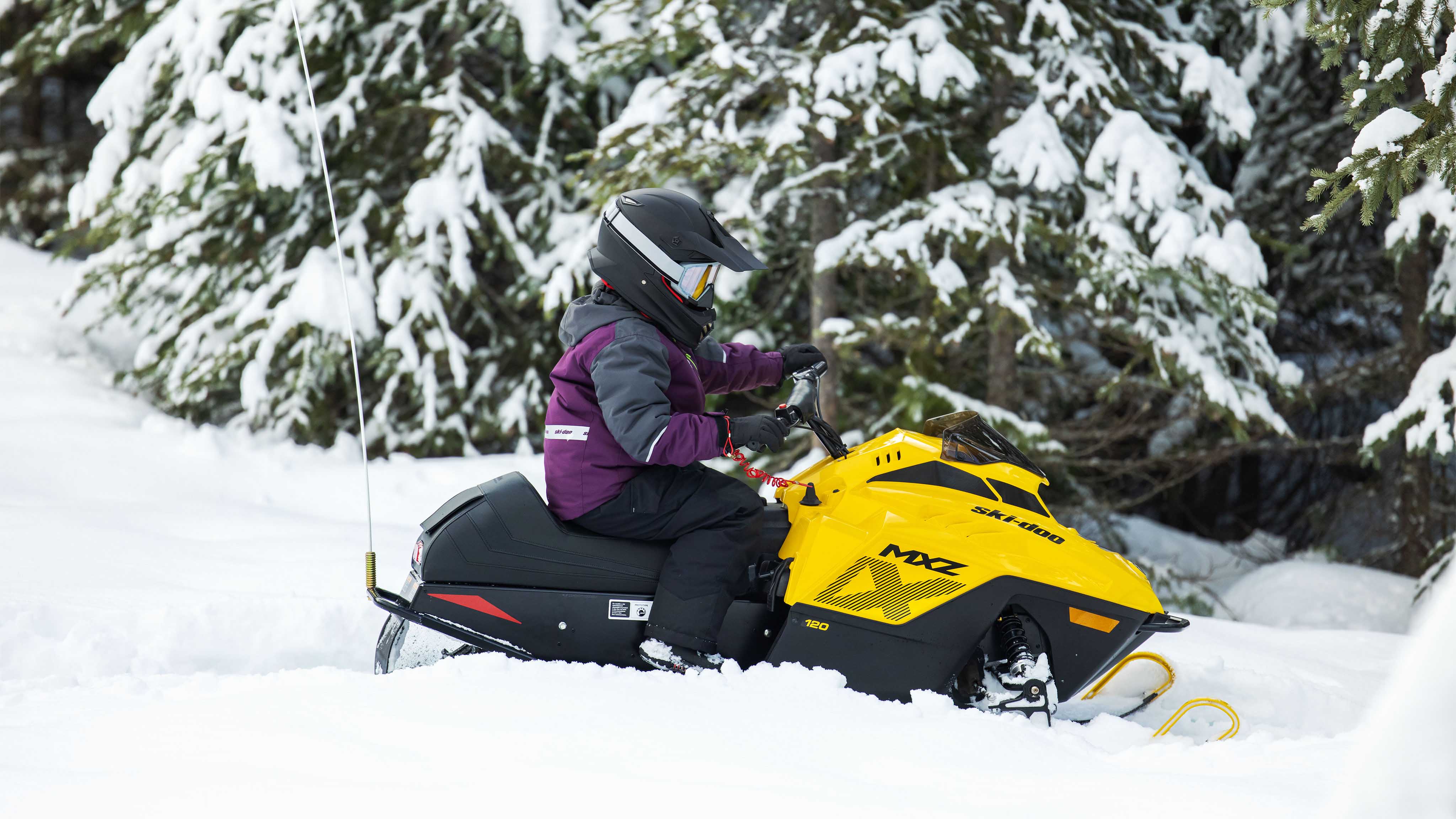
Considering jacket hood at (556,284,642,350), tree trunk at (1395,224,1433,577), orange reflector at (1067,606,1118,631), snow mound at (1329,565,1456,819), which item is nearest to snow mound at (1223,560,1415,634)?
tree trunk at (1395,224,1433,577)

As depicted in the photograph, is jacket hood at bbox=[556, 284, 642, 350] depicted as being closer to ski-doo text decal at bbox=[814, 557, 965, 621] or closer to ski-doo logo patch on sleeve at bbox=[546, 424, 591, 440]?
ski-doo logo patch on sleeve at bbox=[546, 424, 591, 440]

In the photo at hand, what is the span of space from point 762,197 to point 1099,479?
9.24ft

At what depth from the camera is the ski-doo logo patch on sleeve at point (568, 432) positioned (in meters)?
2.79

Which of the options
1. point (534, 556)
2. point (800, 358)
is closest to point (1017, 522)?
point (800, 358)

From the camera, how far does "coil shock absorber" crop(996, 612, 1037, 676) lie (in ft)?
8.84

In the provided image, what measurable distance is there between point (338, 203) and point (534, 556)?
186 inches

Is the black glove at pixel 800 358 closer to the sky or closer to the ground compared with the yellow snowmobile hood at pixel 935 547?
closer to the sky

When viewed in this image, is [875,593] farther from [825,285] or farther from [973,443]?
[825,285]

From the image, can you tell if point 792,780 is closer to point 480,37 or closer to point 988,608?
point 988,608

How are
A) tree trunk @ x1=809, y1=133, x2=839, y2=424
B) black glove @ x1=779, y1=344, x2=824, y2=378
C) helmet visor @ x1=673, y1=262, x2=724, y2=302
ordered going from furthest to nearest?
tree trunk @ x1=809, y1=133, x2=839, y2=424
black glove @ x1=779, y1=344, x2=824, y2=378
helmet visor @ x1=673, y1=262, x2=724, y2=302

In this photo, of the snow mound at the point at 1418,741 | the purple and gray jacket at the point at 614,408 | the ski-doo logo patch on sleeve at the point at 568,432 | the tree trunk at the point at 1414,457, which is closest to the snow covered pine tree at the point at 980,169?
the tree trunk at the point at 1414,457

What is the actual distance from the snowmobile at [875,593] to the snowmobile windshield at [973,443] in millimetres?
20

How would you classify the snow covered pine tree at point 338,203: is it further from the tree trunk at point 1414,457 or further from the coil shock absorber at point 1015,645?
the tree trunk at point 1414,457

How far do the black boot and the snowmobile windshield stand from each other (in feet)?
2.98
